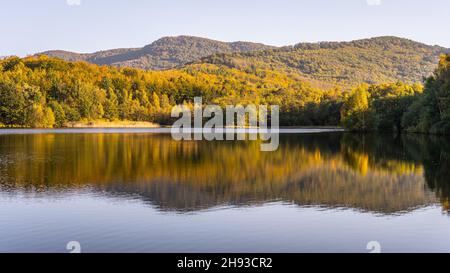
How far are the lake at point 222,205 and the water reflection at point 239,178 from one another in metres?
0.05

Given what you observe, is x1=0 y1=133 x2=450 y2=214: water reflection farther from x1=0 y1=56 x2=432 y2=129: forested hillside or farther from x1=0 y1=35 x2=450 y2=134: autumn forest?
x1=0 y1=56 x2=432 y2=129: forested hillside

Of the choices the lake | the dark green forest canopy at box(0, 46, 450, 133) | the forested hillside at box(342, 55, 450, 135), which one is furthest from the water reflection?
the dark green forest canopy at box(0, 46, 450, 133)

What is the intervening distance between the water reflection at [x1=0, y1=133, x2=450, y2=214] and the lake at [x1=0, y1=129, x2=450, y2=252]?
0.05m

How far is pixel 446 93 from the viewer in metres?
56.1

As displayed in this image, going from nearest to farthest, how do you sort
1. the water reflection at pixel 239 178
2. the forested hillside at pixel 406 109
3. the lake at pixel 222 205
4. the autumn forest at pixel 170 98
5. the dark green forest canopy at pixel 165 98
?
the lake at pixel 222 205 < the water reflection at pixel 239 178 < the forested hillside at pixel 406 109 < the autumn forest at pixel 170 98 < the dark green forest canopy at pixel 165 98

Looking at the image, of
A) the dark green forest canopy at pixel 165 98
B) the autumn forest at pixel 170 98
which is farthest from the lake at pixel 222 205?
the dark green forest canopy at pixel 165 98

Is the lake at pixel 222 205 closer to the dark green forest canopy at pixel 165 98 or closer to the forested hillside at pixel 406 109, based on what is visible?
the forested hillside at pixel 406 109

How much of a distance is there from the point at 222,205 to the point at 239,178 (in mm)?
7239

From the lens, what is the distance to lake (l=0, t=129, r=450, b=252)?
12.8 m

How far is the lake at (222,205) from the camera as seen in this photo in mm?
12781

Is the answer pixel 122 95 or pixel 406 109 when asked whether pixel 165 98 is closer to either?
pixel 122 95

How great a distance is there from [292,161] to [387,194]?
492 inches
